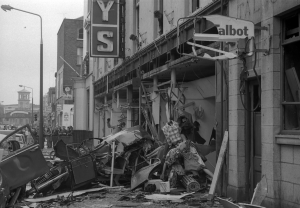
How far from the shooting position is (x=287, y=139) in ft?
25.8

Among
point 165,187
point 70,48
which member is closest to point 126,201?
point 165,187

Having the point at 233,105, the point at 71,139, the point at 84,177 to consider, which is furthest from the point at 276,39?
the point at 71,139

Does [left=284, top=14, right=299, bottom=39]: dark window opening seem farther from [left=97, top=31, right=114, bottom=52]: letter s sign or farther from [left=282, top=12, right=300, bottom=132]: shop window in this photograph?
[left=97, top=31, right=114, bottom=52]: letter s sign

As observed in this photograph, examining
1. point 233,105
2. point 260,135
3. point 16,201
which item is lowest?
point 16,201

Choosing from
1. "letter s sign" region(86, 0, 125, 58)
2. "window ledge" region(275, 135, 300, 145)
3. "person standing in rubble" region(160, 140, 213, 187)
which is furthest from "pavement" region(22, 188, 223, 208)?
"letter s sign" region(86, 0, 125, 58)

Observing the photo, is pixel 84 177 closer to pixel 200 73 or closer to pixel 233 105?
pixel 233 105

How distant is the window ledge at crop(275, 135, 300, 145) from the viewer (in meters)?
7.63

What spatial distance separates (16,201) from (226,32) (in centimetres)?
572

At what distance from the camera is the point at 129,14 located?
20406mm

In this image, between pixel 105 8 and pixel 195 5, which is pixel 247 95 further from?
pixel 105 8

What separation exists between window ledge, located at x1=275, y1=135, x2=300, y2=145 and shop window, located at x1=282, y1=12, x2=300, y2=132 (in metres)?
0.28

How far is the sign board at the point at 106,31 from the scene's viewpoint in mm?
20641

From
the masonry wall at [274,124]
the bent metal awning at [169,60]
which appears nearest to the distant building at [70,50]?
the bent metal awning at [169,60]

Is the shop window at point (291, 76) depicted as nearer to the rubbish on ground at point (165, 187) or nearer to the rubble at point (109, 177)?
the rubble at point (109, 177)
